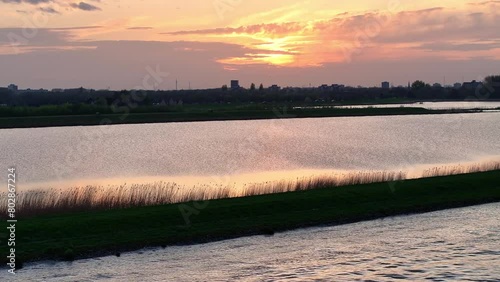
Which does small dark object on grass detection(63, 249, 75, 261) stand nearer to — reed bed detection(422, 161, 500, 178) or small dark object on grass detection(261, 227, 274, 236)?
small dark object on grass detection(261, 227, 274, 236)

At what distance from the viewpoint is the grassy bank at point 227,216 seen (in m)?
21.7

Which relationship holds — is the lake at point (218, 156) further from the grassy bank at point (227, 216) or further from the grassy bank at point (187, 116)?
the grassy bank at point (187, 116)

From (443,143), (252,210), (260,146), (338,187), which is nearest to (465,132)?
(443,143)

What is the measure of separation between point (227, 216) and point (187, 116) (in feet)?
338

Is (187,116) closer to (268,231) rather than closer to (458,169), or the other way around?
(458,169)

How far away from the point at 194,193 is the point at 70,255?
41.0 feet

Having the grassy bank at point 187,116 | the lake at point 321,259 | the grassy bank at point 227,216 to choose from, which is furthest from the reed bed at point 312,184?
the grassy bank at point 187,116

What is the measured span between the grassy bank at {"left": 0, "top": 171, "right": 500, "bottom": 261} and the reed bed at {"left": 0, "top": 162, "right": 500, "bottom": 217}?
6.59 ft

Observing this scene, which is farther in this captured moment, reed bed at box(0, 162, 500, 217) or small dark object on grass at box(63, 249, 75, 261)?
reed bed at box(0, 162, 500, 217)

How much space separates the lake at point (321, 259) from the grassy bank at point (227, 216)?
83 centimetres

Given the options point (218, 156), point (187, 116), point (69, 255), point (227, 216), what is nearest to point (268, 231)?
point (227, 216)

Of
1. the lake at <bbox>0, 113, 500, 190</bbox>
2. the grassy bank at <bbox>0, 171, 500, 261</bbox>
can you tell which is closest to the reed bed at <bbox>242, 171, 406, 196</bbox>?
the grassy bank at <bbox>0, 171, 500, 261</bbox>

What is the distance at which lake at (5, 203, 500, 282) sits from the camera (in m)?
17.8

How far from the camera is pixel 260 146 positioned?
66.7 meters
